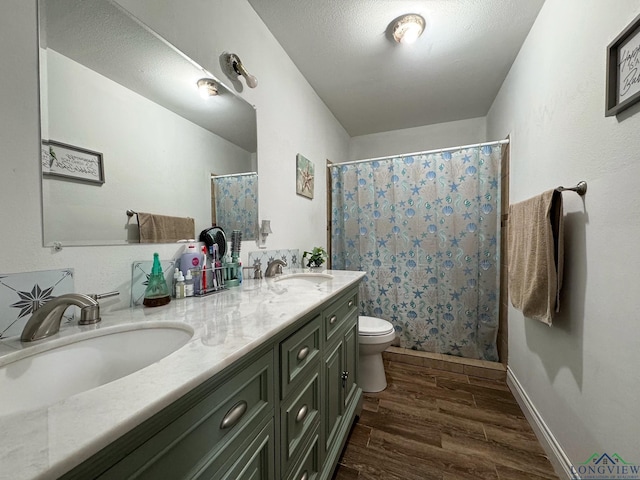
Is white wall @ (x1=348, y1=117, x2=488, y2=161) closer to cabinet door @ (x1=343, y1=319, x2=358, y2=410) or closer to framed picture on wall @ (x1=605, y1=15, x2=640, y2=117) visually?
framed picture on wall @ (x1=605, y1=15, x2=640, y2=117)

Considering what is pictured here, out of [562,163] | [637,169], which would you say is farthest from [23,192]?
[562,163]

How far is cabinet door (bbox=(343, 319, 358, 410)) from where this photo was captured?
51.3 inches

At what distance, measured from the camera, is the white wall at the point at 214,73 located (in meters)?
0.60

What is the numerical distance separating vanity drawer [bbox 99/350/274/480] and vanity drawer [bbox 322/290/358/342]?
40 cm

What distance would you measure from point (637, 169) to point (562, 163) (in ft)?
1.59

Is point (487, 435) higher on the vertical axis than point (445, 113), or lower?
lower

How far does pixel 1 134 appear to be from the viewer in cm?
59

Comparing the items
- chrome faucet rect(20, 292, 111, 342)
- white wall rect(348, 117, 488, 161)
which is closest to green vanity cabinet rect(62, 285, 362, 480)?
chrome faucet rect(20, 292, 111, 342)

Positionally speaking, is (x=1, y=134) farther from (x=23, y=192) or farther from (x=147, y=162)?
(x=147, y=162)

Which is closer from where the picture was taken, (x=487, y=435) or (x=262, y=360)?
(x=262, y=360)

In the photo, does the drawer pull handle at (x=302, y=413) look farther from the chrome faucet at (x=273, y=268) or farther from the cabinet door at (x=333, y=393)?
the chrome faucet at (x=273, y=268)

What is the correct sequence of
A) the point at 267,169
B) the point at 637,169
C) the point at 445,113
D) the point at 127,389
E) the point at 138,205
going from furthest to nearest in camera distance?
the point at 445,113, the point at 267,169, the point at 138,205, the point at 637,169, the point at 127,389

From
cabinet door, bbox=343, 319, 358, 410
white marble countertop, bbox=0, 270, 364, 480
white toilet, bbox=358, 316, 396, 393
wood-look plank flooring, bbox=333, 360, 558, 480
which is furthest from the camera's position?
white toilet, bbox=358, 316, 396, 393

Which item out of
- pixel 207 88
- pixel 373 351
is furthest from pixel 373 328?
pixel 207 88
